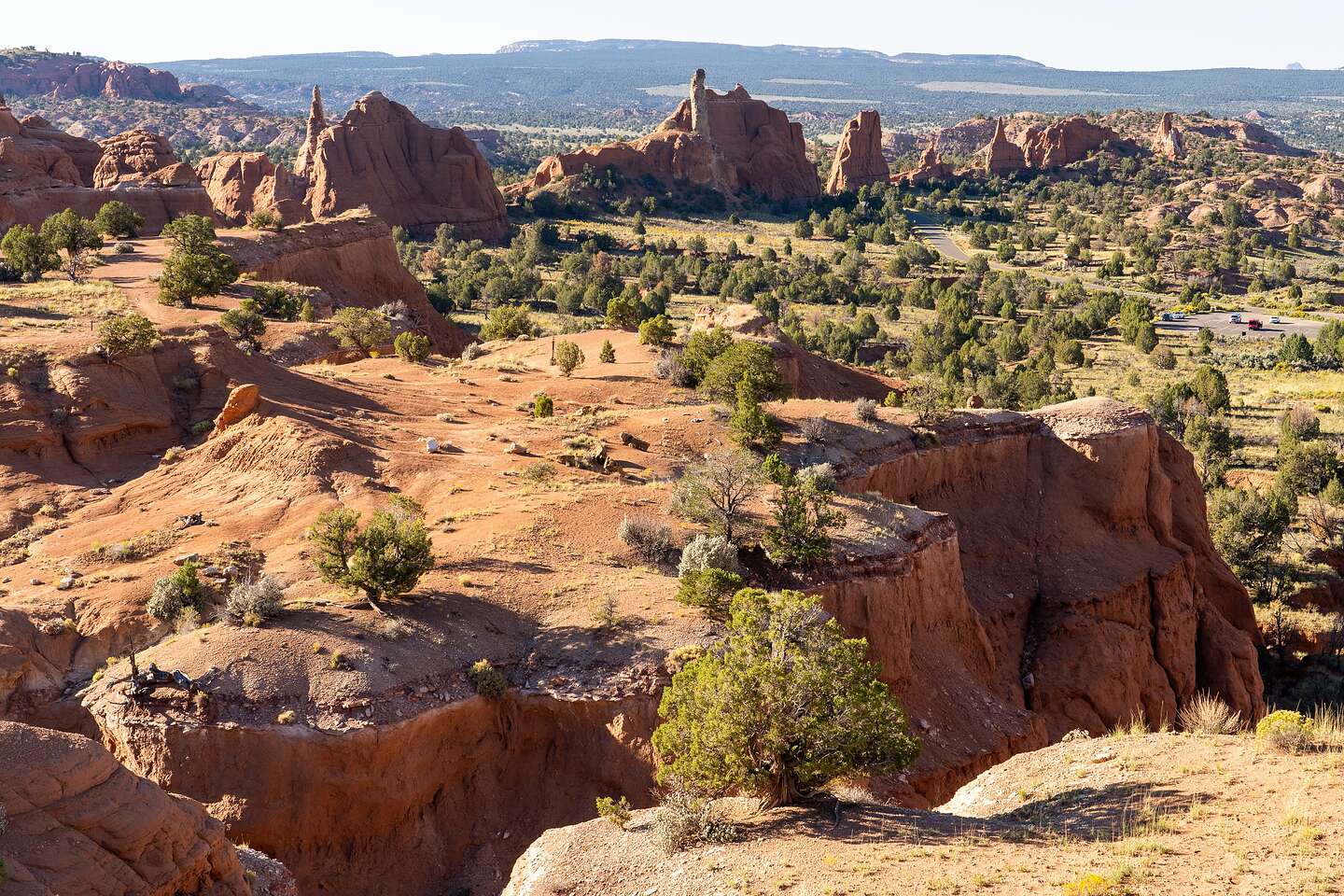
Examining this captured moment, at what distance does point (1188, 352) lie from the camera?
7631cm

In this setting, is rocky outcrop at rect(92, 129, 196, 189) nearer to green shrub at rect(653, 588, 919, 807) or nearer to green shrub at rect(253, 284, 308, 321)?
green shrub at rect(253, 284, 308, 321)

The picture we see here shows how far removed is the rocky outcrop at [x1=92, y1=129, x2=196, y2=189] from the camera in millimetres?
73062

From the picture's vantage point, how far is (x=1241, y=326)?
88438 mm

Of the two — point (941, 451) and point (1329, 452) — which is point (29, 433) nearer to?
point (941, 451)

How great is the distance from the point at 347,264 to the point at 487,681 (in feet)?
157

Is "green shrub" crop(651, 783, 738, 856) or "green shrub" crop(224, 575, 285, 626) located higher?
"green shrub" crop(224, 575, 285, 626)

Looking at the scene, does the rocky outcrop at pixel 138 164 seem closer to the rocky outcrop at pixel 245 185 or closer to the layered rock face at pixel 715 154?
the rocky outcrop at pixel 245 185

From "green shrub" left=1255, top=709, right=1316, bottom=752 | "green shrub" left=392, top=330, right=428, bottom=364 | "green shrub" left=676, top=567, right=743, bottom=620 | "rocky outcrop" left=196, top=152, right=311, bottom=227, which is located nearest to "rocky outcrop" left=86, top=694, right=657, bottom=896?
"green shrub" left=676, top=567, right=743, bottom=620

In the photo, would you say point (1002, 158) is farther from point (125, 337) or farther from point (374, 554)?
point (374, 554)

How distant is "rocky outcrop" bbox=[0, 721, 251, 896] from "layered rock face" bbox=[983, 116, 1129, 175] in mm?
160122

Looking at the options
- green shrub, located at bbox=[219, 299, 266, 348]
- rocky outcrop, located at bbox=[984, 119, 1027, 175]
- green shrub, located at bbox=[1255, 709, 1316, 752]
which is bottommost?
green shrub, located at bbox=[1255, 709, 1316, 752]

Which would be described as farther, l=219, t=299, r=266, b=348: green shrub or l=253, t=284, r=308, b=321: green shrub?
l=253, t=284, r=308, b=321: green shrub

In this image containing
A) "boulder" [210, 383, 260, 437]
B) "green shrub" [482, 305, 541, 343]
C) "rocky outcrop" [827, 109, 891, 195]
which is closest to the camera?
"boulder" [210, 383, 260, 437]

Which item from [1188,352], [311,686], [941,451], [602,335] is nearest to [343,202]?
[602,335]
